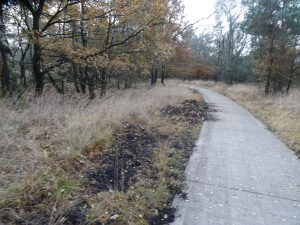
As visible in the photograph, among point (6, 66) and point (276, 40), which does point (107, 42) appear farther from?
point (276, 40)

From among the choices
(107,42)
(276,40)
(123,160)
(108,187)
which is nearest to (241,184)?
(123,160)

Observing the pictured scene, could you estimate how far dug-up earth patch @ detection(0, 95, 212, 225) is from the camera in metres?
3.42

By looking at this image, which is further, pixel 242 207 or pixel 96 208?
pixel 242 207

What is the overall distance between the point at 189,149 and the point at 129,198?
10.1 ft

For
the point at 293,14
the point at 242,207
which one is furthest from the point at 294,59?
the point at 242,207

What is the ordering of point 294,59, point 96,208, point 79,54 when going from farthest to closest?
1. point 294,59
2. point 79,54
3. point 96,208

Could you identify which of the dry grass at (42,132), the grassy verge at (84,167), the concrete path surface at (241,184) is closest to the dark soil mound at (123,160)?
the grassy verge at (84,167)

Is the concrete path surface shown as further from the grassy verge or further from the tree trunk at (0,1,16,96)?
the tree trunk at (0,1,16,96)

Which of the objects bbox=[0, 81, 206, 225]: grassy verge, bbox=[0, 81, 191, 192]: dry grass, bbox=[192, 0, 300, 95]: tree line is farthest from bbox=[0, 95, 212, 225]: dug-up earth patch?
bbox=[192, 0, 300, 95]: tree line

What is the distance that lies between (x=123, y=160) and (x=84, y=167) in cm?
91

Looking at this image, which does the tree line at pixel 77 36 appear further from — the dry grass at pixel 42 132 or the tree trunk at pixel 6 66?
the dry grass at pixel 42 132

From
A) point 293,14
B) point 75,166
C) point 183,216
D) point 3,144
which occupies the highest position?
point 293,14

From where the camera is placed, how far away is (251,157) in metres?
6.45

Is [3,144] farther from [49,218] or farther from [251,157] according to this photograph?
[251,157]
